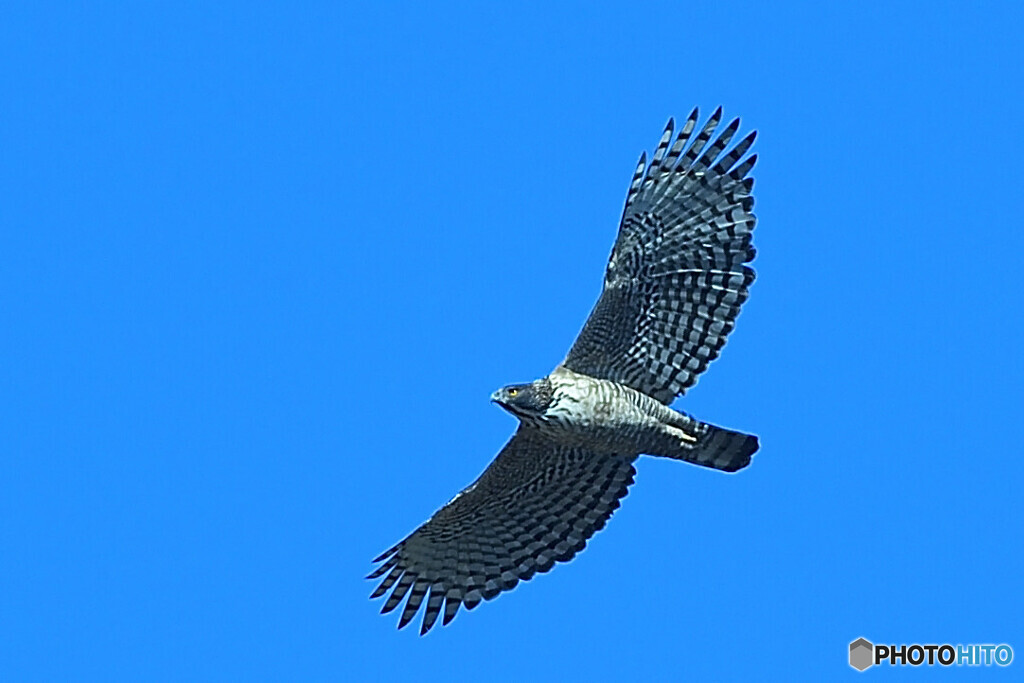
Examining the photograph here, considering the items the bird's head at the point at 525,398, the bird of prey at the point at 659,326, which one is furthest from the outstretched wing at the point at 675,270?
the bird's head at the point at 525,398

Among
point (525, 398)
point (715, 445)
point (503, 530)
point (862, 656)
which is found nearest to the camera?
point (525, 398)

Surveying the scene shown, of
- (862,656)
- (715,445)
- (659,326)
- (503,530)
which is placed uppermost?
(659,326)

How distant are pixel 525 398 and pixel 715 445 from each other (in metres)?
1.73

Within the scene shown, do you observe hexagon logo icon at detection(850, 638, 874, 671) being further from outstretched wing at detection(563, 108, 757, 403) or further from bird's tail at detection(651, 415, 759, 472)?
outstretched wing at detection(563, 108, 757, 403)

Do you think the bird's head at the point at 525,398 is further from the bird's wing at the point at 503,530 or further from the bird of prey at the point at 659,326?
the bird's wing at the point at 503,530

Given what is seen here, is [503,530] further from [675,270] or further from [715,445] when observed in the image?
[675,270]

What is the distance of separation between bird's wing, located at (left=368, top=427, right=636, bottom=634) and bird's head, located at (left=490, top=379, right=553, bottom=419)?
83 centimetres

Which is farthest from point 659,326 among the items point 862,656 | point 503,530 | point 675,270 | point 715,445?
point 862,656

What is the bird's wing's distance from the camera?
17.6 metres

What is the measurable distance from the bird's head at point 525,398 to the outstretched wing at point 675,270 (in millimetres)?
583

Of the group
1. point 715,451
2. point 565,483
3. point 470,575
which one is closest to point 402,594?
point 470,575

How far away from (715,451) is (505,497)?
2.05 m

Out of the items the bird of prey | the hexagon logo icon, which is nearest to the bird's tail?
the bird of prey

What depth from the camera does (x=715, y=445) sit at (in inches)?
667
